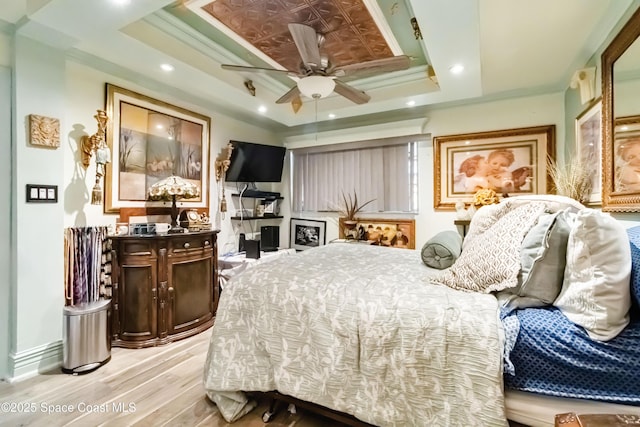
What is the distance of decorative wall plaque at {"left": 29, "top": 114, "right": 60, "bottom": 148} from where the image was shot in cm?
212

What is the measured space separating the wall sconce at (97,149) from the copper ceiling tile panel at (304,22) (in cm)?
131

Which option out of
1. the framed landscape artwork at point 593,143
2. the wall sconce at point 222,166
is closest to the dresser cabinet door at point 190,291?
the wall sconce at point 222,166

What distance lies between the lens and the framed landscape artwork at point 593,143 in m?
2.18

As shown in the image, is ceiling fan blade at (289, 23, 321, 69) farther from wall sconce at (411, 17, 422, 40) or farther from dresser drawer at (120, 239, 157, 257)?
dresser drawer at (120, 239, 157, 257)

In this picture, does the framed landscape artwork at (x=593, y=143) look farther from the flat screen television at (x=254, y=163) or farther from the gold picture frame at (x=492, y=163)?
the flat screen television at (x=254, y=163)

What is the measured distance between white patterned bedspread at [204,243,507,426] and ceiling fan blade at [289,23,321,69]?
4.83ft

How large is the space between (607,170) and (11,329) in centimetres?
425

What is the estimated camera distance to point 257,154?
4090 millimetres

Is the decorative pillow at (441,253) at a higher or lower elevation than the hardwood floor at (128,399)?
higher

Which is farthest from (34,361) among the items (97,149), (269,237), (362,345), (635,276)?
(635,276)

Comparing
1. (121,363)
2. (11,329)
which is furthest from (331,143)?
(11,329)

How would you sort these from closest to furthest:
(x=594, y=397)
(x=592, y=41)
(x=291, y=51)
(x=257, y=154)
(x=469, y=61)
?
(x=594, y=397)
(x=592, y=41)
(x=469, y=61)
(x=291, y=51)
(x=257, y=154)


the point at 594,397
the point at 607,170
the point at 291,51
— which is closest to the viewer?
the point at 594,397

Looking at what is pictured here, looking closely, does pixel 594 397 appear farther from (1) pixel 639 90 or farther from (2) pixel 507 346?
(1) pixel 639 90
